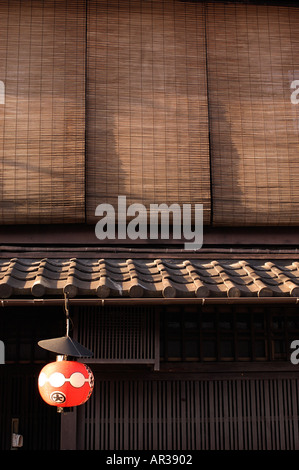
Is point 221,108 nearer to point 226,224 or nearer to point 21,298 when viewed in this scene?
point 226,224

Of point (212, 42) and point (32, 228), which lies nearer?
point (32, 228)

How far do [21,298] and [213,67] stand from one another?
4.44 metres

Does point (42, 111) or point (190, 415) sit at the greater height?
point (42, 111)

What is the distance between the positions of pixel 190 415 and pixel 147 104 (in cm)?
424

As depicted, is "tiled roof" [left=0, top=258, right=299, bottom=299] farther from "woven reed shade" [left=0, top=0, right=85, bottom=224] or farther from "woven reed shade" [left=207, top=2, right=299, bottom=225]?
"woven reed shade" [left=207, top=2, right=299, bottom=225]

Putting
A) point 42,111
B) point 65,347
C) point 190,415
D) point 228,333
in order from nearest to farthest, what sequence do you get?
point 65,347, point 190,415, point 228,333, point 42,111

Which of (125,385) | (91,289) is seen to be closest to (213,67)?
(91,289)

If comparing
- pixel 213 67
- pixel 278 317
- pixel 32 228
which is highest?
pixel 213 67

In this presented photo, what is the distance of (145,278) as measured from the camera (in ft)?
19.6

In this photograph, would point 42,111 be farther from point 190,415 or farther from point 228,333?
point 190,415

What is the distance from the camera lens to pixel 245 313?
707 centimetres

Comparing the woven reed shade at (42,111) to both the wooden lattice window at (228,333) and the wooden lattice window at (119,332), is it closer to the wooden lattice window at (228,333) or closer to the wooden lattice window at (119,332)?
the wooden lattice window at (119,332)

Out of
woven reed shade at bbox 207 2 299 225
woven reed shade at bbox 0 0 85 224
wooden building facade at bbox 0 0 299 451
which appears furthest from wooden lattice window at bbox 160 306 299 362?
woven reed shade at bbox 0 0 85 224

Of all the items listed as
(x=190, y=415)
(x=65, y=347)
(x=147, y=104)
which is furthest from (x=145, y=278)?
(x=147, y=104)
